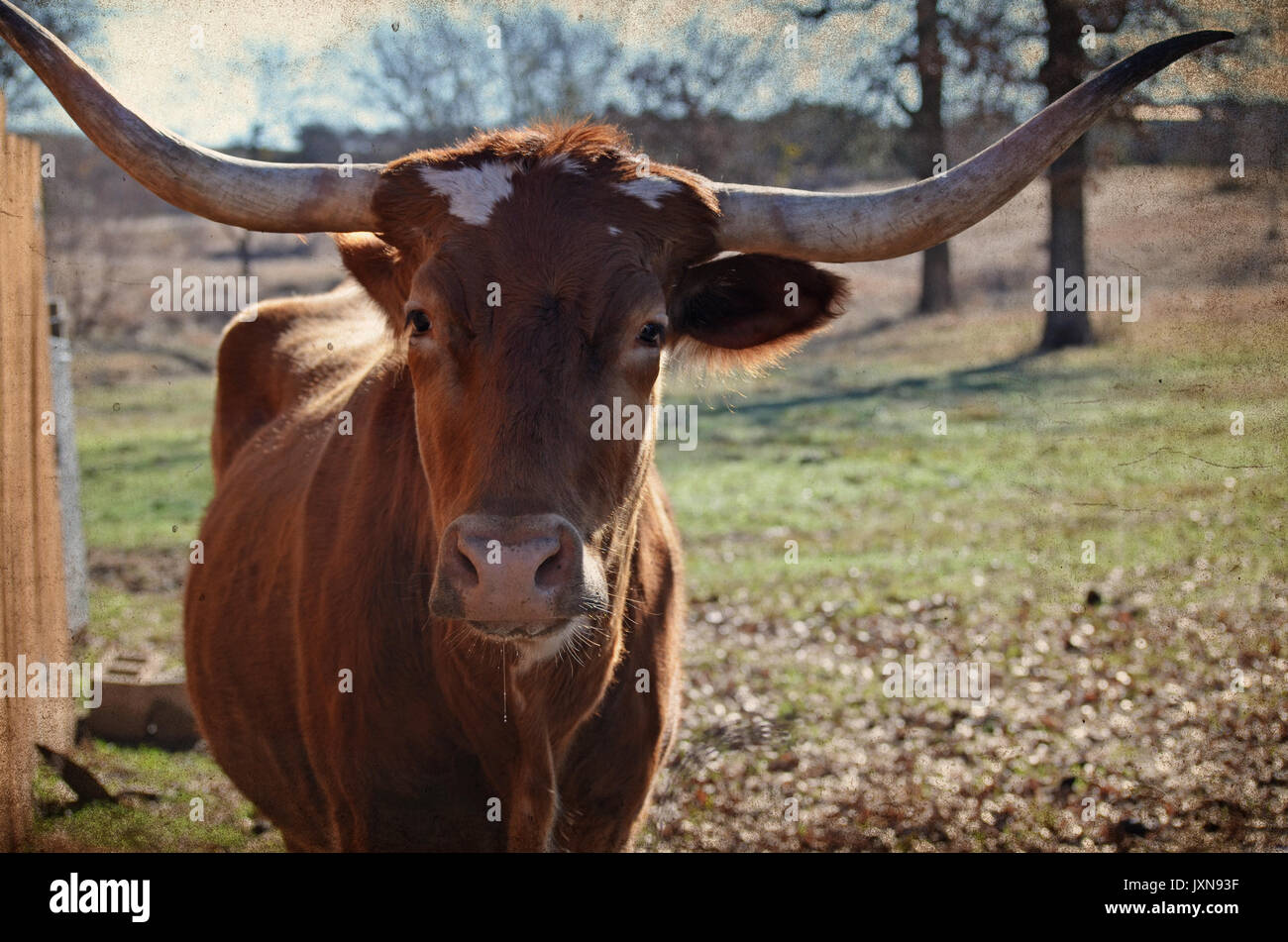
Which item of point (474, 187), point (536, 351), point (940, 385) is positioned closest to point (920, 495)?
point (940, 385)

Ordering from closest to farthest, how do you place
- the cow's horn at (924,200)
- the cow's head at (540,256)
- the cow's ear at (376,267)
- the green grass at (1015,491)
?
the cow's head at (540,256)
the cow's horn at (924,200)
the cow's ear at (376,267)
the green grass at (1015,491)

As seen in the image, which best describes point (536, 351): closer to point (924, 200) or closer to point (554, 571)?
point (554, 571)

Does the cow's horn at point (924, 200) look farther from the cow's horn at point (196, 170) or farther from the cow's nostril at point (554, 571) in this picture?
the cow's nostril at point (554, 571)

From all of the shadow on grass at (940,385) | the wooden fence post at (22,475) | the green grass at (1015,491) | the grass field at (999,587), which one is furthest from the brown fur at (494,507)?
the shadow on grass at (940,385)

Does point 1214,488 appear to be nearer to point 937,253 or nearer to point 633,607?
point 937,253

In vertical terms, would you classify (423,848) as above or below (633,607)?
below

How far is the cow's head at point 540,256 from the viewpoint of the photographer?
2.60 meters

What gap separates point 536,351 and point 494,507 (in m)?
0.45

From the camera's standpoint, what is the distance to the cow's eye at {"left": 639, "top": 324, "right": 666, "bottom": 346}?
300 cm

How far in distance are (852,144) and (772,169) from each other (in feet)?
2.92

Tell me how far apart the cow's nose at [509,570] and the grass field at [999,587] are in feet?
4.63

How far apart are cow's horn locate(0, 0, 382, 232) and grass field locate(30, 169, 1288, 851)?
4.65 feet
